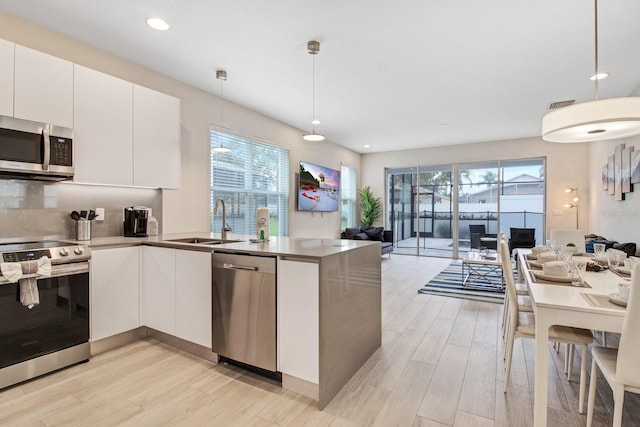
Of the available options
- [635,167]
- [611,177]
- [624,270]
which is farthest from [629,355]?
[611,177]

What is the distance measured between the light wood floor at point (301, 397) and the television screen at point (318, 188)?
3.77 meters

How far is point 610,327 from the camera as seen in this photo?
1.47 m

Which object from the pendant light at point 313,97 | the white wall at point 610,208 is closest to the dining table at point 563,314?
the pendant light at point 313,97

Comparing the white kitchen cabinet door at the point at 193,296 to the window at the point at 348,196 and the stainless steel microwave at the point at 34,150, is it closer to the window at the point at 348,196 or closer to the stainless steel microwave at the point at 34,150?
the stainless steel microwave at the point at 34,150

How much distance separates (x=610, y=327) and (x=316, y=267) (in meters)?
1.47

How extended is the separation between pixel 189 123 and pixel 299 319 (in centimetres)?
308

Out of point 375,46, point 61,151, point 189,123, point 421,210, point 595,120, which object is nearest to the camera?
point 595,120

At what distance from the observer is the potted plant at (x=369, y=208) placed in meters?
8.48

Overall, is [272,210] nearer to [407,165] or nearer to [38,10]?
[38,10]

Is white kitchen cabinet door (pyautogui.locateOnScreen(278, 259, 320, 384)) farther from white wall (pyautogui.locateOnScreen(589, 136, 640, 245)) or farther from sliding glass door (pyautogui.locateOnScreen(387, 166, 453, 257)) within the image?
sliding glass door (pyautogui.locateOnScreen(387, 166, 453, 257))

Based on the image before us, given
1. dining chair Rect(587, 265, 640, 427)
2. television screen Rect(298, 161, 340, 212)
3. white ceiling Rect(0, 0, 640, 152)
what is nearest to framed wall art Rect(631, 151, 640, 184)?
white ceiling Rect(0, 0, 640, 152)

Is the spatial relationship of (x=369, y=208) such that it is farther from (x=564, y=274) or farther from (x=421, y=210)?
(x=564, y=274)

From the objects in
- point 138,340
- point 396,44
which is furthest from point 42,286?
point 396,44

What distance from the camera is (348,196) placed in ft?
27.7
